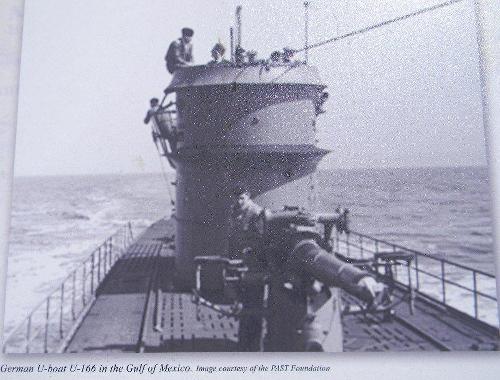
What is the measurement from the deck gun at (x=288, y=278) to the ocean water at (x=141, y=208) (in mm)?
1345

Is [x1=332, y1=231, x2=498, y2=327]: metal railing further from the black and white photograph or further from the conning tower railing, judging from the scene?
the conning tower railing

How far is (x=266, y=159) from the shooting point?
18.4 ft

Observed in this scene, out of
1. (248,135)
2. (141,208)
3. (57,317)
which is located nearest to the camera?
(141,208)

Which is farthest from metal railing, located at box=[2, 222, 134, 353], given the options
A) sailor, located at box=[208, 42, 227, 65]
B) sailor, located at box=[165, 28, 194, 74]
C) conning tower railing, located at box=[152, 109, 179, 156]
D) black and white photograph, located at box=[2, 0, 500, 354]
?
sailor, located at box=[208, 42, 227, 65]

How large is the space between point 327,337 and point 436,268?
5.89 meters

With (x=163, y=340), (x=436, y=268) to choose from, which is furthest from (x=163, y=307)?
(x=436, y=268)

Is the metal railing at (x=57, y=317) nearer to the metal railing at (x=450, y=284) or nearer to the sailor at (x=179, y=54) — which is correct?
the sailor at (x=179, y=54)

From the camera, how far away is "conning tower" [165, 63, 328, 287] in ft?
18.5

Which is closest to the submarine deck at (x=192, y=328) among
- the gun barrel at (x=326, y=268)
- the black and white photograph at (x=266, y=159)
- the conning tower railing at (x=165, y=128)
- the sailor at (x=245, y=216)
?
the black and white photograph at (x=266, y=159)

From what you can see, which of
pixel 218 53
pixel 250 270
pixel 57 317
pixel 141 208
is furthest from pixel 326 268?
pixel 57 317

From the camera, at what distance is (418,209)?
4695 millimetres

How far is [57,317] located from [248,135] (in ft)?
16.0

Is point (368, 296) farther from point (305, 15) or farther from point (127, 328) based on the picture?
point (127, 328)

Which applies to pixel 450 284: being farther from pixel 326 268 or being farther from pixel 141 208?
pixel 326 268
